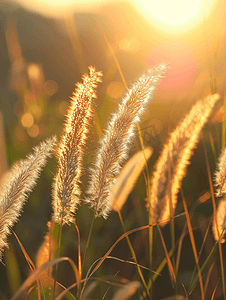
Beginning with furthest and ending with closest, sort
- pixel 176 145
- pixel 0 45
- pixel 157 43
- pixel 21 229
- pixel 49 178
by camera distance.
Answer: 1. pixel 0 45
2. pixel 157 43
3. pixel 49 178
4. pixel 21 229
5. pixel 176 145

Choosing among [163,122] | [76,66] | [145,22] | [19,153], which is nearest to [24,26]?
[76,66]

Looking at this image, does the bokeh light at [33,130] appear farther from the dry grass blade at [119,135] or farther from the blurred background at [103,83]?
the dry grass blade at [119,135]

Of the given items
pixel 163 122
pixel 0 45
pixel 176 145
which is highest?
pixel 0 45

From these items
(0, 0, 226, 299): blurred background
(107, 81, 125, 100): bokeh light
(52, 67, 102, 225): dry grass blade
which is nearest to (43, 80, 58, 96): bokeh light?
(0, 0, 226, 299): blurred background

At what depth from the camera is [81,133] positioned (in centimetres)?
52

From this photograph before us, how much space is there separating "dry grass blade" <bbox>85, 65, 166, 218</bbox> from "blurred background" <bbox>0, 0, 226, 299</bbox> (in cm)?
22

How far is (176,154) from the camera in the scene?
25.3 inches

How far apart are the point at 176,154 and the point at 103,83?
995mm

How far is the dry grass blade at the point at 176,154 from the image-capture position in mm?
636

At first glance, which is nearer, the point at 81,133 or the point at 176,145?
the point at 81,133

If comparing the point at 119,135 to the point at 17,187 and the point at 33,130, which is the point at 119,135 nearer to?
the point at 17,187

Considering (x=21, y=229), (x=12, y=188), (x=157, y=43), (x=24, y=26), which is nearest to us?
(x=12, y=188)

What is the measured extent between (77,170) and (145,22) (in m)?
1.61

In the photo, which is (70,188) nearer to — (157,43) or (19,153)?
(19,153)
